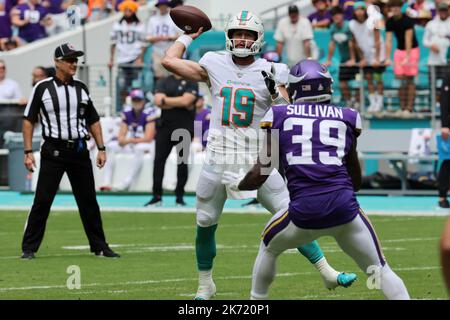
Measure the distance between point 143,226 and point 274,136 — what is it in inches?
283

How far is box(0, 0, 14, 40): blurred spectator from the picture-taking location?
2508 cm

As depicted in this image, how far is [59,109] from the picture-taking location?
439 inches

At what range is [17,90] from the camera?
68.5 ft

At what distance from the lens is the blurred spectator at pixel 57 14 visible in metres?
26.1

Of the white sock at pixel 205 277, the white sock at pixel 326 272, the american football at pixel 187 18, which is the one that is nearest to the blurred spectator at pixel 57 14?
the american football at pixel 187 18

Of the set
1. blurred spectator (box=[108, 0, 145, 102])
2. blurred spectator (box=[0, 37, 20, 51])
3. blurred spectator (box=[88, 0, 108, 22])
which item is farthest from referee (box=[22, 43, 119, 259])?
blurred spectator (box=[88, 0, 108, 22])

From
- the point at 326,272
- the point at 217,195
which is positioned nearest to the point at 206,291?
the point at 217,195

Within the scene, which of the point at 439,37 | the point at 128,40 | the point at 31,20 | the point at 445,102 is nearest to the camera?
the point at 445,102

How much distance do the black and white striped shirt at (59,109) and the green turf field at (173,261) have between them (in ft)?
3.75

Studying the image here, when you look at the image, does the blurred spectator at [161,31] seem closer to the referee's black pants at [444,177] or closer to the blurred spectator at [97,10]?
the blurred spectator at [97,10]

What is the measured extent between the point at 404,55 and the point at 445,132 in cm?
487

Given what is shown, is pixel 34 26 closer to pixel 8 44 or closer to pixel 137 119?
pixel 8 44

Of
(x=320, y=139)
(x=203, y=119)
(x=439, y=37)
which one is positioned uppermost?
(x=439, y=37)
